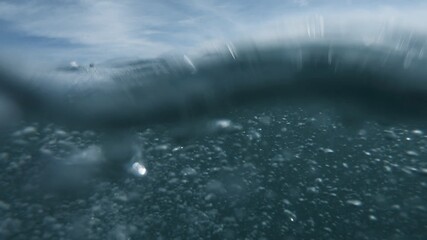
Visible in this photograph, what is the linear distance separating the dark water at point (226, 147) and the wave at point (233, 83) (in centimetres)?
1

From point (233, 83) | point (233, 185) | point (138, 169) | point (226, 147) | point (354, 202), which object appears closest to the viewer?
point (354, 202)

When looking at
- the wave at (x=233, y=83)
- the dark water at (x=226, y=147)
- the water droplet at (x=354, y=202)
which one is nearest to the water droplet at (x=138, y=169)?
the dark water at (x=226, y=147)

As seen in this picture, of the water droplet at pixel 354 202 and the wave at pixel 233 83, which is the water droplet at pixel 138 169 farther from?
the water droplet at pixel 354 202

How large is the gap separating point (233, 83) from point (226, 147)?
961 mm

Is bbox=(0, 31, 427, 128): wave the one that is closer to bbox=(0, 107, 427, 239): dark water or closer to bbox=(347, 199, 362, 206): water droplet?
bbox=(0, 107, 427, 239): dark water

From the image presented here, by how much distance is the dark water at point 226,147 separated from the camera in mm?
3598

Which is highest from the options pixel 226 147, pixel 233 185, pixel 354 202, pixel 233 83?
pixel 233 83

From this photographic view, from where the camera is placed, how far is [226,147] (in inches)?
171

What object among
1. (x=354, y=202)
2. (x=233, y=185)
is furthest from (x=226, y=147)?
(x=354, y=202)

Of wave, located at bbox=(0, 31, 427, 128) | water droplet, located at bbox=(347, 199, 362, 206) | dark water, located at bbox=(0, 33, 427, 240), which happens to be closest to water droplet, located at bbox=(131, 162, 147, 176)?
dark water, located at bbox=(0, 33, 427, 240)

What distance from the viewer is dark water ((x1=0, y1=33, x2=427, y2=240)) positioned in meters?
3.60

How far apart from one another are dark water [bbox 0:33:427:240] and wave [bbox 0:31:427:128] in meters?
0.01

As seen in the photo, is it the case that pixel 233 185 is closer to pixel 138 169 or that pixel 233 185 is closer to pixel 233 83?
pixel 138 169

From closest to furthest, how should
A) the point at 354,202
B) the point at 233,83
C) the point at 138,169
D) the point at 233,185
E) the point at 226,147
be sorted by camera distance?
the point at 354,202, the point at 233,185, the point at 138,169, the point at 226,147, the point at 233,83
